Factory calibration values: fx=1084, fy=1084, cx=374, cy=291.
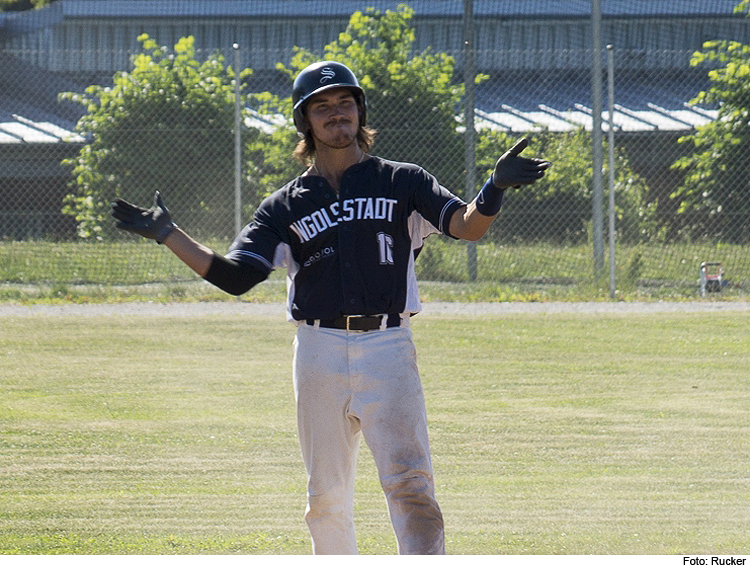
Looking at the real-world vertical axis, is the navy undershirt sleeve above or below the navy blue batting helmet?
below

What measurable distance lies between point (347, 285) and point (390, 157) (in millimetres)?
9021

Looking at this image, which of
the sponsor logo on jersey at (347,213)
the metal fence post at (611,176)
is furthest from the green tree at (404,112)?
the sponsor logo on jersey at (347,213)

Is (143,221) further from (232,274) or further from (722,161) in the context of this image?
(722,161)

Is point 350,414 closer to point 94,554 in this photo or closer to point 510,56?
point 94,554

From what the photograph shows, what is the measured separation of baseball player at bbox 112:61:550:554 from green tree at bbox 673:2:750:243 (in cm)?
980

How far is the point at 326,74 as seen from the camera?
373cm

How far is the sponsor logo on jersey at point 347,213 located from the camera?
368cm

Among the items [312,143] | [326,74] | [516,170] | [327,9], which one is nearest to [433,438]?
[312,143]

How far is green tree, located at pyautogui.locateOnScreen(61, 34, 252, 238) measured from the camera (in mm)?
12211

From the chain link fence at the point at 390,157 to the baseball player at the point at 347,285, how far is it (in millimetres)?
8071

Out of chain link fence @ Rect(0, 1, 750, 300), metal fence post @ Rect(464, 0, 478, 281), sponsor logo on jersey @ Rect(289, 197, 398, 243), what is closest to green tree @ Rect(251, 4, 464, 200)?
chain link fence @ Rect(0, 1, 750, 300)

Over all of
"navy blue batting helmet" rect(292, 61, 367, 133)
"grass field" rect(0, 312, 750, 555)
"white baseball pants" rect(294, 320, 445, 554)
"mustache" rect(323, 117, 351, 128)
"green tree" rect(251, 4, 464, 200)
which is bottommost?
"grass field" rect(0, 312, 750, 555)

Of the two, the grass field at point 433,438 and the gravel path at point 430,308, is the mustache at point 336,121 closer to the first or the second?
the grass field at point 433,438

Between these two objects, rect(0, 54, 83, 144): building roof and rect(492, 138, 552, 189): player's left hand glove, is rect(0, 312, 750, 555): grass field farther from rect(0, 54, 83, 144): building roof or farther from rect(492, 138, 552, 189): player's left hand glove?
rect(0, 54, 83, 144): building roof
